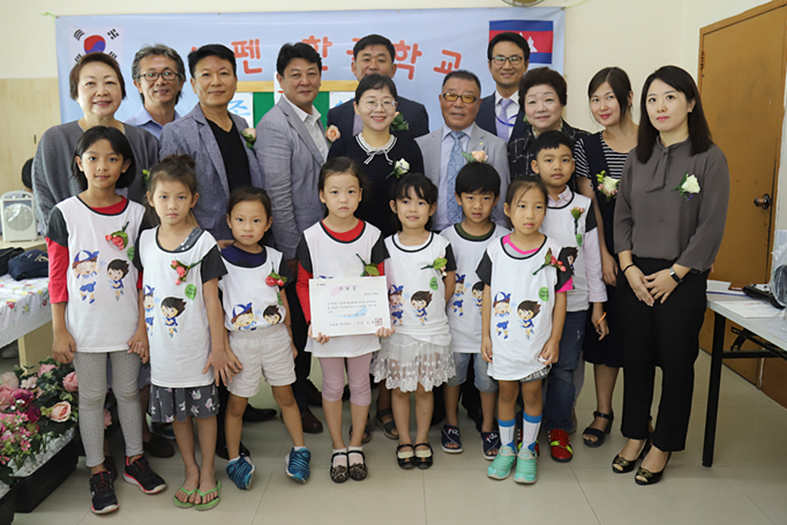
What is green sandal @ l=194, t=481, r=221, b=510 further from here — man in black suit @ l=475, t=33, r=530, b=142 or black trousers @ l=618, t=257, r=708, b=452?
man in black suit @ l=475, t=33, r=530, b=142

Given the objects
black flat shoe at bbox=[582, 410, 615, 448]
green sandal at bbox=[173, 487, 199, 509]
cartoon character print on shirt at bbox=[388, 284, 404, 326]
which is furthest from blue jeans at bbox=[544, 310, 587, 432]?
green sandal at bbox=[173, 487, 199, 509]

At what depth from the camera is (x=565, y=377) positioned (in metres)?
2.44

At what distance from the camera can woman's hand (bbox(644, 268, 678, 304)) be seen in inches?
83.3

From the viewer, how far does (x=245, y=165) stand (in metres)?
2.43

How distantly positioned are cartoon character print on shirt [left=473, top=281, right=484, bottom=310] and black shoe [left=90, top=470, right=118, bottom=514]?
1557mm

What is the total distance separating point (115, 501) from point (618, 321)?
212 cm

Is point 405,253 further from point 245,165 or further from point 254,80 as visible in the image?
point 254,80

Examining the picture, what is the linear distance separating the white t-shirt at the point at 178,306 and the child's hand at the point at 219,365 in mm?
22

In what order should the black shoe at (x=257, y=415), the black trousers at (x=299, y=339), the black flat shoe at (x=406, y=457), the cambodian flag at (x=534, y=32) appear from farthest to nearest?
1. the cambodian flag at (x=534, y=32)
2. the black shoe at (x=257, y=415)
3. the black trousers at (x=299, y=339)
4. the black flat shoe at (x=406, y=457)

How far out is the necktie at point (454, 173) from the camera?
2.55 m

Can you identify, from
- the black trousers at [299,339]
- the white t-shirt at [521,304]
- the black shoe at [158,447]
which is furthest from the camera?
the black trousers at [299,339]

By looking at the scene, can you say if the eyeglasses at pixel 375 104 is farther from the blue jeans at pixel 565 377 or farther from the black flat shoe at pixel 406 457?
the black flat shoe at pixel 406 457

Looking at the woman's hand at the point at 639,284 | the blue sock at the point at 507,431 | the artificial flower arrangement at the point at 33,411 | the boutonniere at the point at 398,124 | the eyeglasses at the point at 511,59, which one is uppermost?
the eyeglasses at the point at 511,59

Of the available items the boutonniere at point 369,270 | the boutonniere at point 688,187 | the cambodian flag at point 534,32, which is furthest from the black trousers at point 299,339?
the cambodian flag at point 534,32
